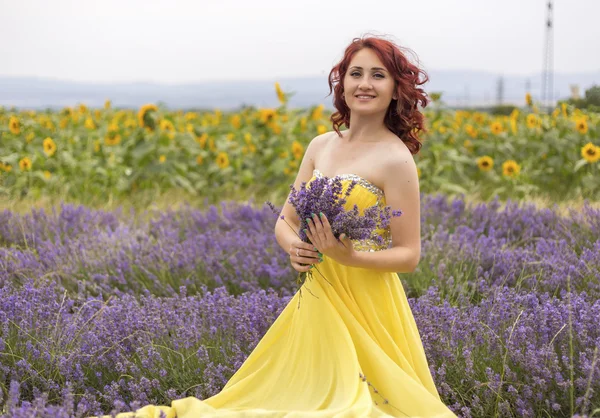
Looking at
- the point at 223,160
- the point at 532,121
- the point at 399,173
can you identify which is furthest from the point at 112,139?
the point at 399,173

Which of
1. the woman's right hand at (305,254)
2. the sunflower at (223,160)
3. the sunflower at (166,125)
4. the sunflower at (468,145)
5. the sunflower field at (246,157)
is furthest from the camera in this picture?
the sunflower at (468,145)

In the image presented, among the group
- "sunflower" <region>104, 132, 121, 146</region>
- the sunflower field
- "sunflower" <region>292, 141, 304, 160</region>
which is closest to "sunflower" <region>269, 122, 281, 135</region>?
the sunflower field

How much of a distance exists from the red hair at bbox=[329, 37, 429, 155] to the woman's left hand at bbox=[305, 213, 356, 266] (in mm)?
593

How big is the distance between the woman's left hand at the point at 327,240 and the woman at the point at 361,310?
0.20ft

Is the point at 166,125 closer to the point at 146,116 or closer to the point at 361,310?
the point at 146,116

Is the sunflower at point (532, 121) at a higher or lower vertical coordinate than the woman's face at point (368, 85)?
lower

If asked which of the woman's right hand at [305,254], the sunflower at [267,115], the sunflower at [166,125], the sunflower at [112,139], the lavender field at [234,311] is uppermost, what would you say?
the sunflower at [267,115]

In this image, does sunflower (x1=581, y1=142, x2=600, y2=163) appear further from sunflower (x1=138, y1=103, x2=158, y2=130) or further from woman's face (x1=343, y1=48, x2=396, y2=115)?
woman's face (x1=343, y1=48, x2=396, y2=115)

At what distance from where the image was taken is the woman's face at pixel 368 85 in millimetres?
2504

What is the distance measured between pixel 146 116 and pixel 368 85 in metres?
4.55

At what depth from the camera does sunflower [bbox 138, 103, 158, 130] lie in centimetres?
666

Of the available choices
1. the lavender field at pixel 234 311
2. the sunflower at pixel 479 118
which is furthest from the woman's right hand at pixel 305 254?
the sunflower at pixel 479 118

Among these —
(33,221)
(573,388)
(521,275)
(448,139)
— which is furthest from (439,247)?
(448,139)

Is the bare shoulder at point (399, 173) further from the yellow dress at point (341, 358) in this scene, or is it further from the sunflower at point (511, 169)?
the sunflower at point (511, 169)
